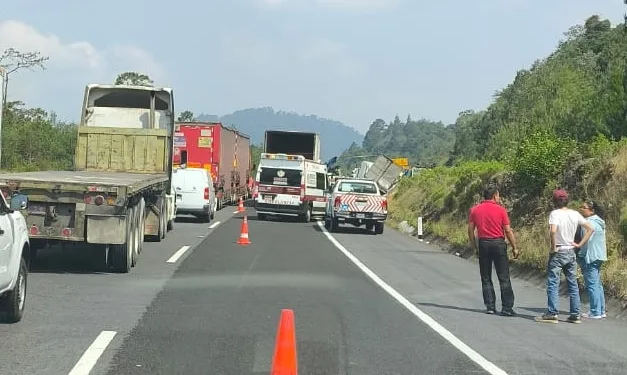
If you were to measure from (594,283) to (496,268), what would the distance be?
1.37m

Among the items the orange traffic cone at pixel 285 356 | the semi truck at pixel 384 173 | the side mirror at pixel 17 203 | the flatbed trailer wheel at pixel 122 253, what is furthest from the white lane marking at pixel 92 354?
the semi truck at pixel 384 173

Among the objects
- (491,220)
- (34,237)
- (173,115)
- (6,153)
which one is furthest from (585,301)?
(6,153)

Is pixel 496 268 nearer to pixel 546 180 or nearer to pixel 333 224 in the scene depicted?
pixel 546 180

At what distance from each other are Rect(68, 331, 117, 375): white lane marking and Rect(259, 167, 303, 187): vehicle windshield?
78.1 ft

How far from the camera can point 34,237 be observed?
13023mm

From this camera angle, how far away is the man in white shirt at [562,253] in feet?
35.4

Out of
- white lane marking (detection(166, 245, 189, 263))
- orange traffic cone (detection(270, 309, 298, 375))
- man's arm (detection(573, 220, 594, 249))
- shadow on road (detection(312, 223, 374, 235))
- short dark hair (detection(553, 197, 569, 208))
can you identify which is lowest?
white lane marking (detection(166, 245, 189, 263))

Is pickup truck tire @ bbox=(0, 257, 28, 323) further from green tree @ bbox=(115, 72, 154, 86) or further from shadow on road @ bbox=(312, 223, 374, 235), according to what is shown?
green tree @ bbox=(115, 72, 154, 86)

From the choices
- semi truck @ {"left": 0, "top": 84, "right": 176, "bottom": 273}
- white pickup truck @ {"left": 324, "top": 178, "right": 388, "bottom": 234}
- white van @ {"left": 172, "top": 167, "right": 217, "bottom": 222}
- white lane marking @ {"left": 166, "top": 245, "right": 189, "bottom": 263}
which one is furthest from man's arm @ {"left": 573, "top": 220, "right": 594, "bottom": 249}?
white van @ {"left": 172, "top": 167, "right": 217, "bottom": 222}

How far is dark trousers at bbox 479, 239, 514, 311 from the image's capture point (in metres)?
11.3

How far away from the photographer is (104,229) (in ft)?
42.9

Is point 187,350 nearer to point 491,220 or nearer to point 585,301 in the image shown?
point 491,220

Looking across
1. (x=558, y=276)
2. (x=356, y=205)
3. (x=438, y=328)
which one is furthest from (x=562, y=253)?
(x=356, y=205)

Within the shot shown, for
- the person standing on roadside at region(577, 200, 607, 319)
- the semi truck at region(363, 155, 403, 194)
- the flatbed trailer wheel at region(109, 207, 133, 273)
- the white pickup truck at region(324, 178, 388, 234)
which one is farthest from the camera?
the semi truck at region(363, 155, 403, 194)
